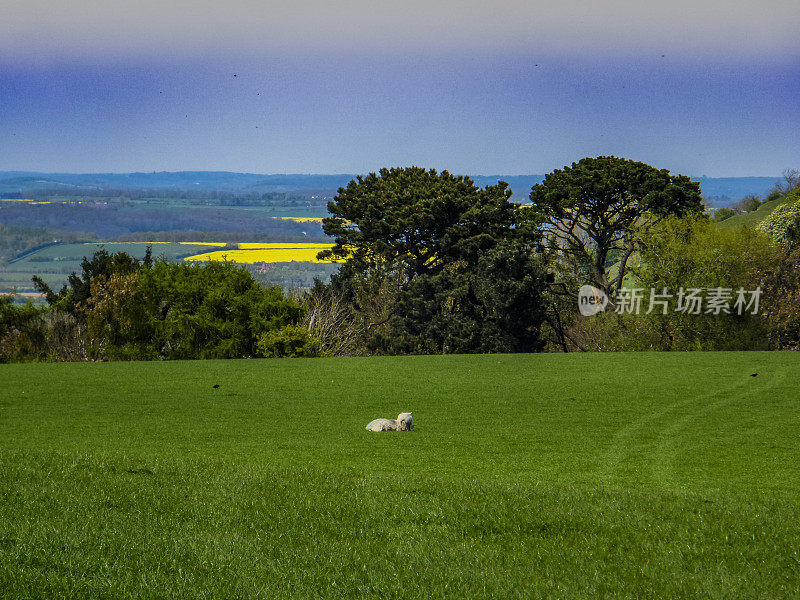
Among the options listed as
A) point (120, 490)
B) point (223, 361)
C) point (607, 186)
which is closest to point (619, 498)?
point (120, 490)

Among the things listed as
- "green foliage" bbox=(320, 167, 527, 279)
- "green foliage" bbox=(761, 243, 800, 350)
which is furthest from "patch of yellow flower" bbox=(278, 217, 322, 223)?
"green foliage" bbox=(761, 243, 800, 350)

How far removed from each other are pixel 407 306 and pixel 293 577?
32.4 meters

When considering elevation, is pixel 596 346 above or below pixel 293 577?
below

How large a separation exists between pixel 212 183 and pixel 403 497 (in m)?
112

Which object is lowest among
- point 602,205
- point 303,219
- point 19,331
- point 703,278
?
point 19,331

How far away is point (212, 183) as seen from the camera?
11350 centimetres

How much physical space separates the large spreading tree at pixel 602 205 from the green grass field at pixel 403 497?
86.3 feet

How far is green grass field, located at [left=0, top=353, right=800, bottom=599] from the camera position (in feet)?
15.7

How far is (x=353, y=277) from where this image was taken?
40.9 metres

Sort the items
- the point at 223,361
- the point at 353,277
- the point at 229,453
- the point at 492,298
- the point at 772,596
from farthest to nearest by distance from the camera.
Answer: the point at 353,277 → the point at 492,298 → the point at 223,361 → the point at 229,453 → the point at 772,596

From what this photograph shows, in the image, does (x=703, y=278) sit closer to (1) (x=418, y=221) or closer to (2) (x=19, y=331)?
(1) (x=418, y=221)

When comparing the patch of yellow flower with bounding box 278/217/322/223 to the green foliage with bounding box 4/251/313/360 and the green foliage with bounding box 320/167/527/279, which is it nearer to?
the green foliage with bounding box 320/167/527/279

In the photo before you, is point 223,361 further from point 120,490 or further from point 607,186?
point 607,186

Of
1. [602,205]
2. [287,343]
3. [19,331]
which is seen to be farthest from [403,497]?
[602,205]
